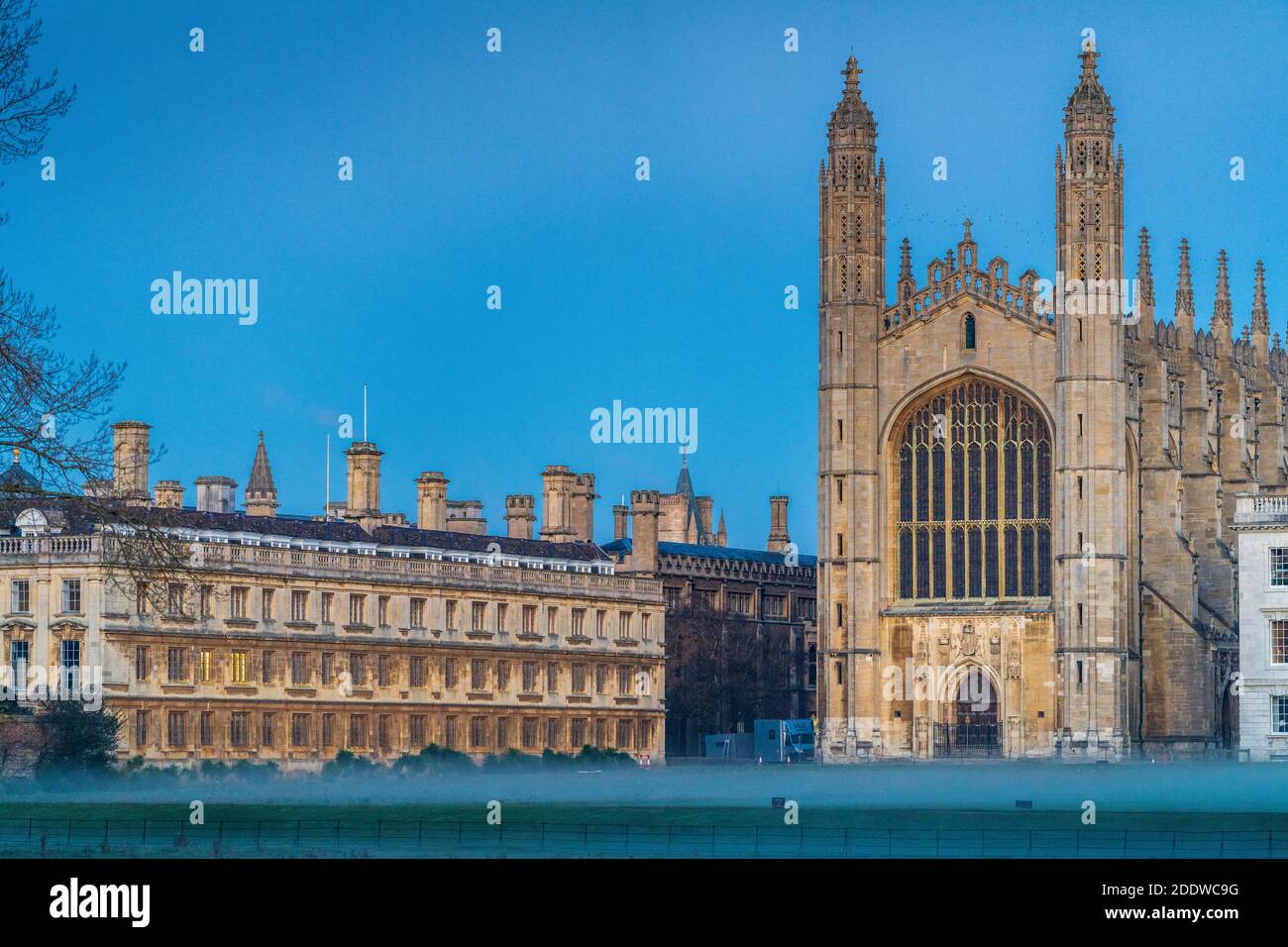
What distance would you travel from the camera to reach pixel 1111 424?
10950 centimetres

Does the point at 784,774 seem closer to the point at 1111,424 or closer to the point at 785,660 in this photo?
the point at 1111,424

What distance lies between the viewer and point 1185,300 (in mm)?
121938

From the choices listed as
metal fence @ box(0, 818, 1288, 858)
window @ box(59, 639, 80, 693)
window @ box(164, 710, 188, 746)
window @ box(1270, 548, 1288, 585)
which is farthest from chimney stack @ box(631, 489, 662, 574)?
metal fence @ box(0, 818, 1288, 858)

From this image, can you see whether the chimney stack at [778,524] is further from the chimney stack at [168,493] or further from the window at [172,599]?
the window at [172,599]

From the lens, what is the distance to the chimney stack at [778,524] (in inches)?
5851

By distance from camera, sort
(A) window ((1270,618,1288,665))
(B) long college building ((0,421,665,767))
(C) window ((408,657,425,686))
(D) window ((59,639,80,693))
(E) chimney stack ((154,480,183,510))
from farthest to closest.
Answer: (E) chimney stack ((154,480,183,510)) → (C) window ((408,657,425,686)) → (A) window ((1270,618,1288,665)) → (B) long college building ((0,421,665,767)) → (D) window ((59,639,80,693))

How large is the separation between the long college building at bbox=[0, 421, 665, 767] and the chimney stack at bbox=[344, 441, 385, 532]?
0.08 meters

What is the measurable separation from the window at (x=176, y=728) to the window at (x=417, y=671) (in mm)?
11728

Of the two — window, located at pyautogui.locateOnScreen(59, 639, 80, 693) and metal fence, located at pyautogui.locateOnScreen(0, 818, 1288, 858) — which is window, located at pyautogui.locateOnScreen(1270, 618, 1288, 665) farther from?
metal fence, located at pyautogui.locateOnScreen(0, 818, 1288, 858)

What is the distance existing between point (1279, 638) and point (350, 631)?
32462 millimetres

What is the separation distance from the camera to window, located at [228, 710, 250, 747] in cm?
9300

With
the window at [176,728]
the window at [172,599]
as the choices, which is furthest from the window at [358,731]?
the window at [172,599]

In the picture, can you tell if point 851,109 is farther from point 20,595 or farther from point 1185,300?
point 20,595
